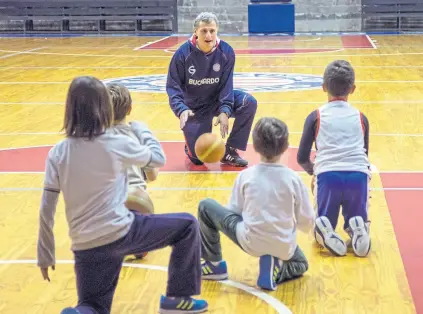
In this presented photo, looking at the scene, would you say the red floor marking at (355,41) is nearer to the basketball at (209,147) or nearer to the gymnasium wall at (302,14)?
the gymnasium wall at (302,14)

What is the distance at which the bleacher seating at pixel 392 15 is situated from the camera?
23375mm

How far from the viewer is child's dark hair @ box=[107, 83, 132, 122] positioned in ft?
14.5

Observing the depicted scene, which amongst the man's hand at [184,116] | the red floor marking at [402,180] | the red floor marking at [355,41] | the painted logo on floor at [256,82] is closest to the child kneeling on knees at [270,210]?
the red floor marking at [402,180]

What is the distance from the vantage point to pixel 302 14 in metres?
24.2

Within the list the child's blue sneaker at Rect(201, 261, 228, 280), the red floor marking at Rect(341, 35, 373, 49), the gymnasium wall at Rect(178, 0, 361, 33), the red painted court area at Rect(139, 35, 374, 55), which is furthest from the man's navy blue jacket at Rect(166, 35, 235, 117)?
the gymnasium wall at Rect(178, 0, 361, 33)

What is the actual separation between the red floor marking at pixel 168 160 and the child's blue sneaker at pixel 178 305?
127 inches

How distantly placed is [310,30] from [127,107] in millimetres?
19921

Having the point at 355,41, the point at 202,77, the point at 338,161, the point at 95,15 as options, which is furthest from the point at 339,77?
the point at 95,15

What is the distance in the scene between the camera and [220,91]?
25.1 feet

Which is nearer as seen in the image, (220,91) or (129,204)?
(129,204)

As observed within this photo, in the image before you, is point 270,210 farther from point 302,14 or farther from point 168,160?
point 302,14

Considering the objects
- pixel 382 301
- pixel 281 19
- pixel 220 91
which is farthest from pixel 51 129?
pixel 281 19

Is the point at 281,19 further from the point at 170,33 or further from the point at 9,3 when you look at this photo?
the point at 9,3

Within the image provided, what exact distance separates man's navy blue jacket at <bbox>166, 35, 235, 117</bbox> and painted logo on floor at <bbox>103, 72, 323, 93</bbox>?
4.35m
